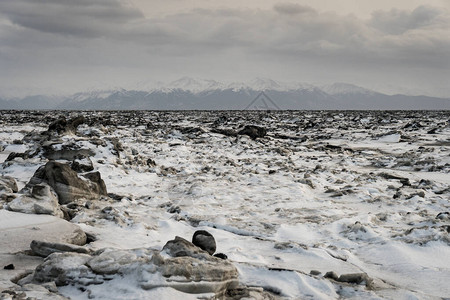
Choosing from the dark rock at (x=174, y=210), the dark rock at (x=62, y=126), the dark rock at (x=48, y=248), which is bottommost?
the dark rock at (x=174, y=210)

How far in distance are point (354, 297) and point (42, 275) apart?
3395 millimetres

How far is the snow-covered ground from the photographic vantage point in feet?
15.1

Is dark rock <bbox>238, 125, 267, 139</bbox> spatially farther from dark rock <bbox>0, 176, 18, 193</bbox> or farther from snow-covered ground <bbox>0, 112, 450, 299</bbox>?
dark rock <bbox>0, 176, 18, 193</bbox>

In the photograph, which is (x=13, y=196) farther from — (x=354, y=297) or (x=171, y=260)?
(x=354, y=297)

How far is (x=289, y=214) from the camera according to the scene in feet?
26.3

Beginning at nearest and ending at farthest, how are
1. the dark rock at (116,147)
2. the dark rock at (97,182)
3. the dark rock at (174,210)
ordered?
the dark rock at (174,210), the dark rock at (97,182), the dark rock at (116,147)

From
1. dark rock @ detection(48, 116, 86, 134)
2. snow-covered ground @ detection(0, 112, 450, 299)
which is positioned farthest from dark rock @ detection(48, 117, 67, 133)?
snow-covered ground @ detection(0, 112, 450, 299)

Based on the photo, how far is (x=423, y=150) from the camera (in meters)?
17.4

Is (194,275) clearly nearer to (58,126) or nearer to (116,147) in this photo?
(116,147)

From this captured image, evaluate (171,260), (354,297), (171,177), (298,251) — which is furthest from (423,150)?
(171,260)

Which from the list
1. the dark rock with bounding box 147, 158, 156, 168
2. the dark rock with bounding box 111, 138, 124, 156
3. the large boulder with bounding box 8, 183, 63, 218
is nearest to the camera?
the large boulder with bounding box 8, 183, 63, 218

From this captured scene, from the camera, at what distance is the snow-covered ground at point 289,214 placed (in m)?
4.62

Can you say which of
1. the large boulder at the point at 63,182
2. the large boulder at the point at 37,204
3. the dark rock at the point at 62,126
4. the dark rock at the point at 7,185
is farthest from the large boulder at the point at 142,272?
the dark rock at the point at 62,126

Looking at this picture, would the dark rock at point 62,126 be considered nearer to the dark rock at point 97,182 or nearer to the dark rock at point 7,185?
the dark rock at point 97,182
